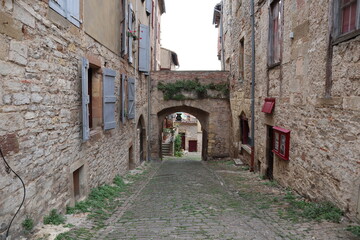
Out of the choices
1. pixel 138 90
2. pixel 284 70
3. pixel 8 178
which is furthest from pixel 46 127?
pixel 138 90

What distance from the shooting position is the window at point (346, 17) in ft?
12.5

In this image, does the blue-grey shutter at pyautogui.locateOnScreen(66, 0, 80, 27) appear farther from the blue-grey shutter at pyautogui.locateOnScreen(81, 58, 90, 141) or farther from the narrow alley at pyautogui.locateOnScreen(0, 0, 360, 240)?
the blue-grey shutter at pyautogui.locateOnScreen(81, 58, 90, 141)

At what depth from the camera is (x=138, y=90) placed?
1068 centimetres

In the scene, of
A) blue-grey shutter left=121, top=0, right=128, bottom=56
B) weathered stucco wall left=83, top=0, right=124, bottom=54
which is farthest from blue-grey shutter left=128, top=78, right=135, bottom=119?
weathered stucco wall left=83, top=0, right=124, bottom=54

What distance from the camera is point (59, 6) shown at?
4.14m

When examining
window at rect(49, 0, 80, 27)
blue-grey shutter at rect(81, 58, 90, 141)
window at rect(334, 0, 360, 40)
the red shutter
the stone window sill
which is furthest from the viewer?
the red shutter

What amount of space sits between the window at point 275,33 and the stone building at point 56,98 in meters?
3.81

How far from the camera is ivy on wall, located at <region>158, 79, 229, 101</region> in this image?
1302 centimetres

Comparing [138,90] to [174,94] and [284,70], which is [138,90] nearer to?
[174,94]

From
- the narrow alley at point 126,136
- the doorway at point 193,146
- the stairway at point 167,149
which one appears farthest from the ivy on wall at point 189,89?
the doorway at point 193,146

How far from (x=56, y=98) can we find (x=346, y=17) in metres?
4.31

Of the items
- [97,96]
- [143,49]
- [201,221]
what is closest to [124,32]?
[97,96]

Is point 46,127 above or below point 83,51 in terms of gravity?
below

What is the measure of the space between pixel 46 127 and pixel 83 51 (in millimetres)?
1836
